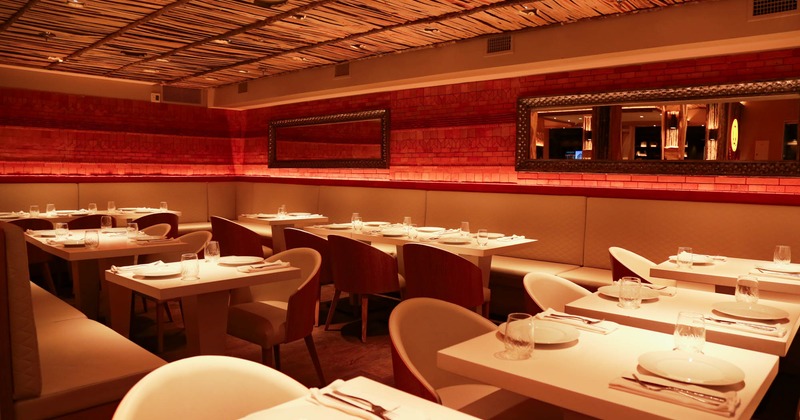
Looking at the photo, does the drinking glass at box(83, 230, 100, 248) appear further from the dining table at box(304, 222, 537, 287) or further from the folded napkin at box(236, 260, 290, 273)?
the dining table at box(304, 222, 537, 287)

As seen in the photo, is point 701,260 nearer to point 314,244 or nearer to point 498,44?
point 314,244

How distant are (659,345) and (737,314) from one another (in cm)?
53

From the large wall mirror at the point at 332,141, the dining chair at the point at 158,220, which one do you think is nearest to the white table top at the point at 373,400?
the dining chair at the point at 158,220

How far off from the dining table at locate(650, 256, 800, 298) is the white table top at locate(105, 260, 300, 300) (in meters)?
2.25

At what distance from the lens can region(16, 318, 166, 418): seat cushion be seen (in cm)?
226

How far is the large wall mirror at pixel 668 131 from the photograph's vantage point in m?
4.69

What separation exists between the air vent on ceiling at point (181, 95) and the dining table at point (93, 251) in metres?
4.91

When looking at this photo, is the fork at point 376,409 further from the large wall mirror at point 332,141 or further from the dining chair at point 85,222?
the large wall mirror at point 332,141

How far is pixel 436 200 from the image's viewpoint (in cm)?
671

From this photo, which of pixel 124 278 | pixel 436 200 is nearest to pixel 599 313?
pixel 124 278

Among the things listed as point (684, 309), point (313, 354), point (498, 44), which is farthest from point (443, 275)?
point (498, 44)

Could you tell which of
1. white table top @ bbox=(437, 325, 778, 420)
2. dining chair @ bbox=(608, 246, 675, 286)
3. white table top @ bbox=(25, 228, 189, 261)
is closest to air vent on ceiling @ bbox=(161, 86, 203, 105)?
white table top @ bbox=(25, 228, 189, 261)

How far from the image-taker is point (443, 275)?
13.3ft

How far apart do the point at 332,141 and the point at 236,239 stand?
3.14 meters
